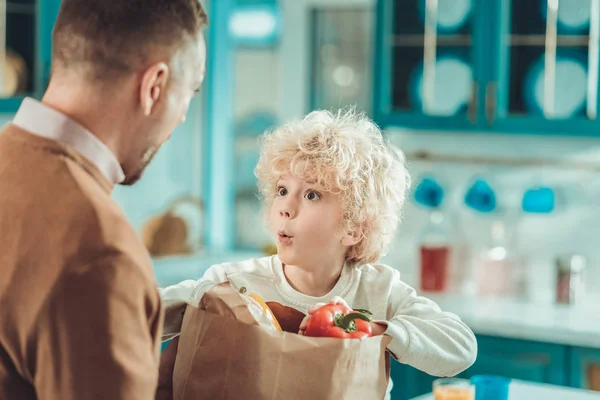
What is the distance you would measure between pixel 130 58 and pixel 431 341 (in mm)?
674

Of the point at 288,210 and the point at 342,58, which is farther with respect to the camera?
the point at 342,58

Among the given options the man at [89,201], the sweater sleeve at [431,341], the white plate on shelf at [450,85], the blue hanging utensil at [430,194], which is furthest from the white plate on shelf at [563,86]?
the man at [89,201]

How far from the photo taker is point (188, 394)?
1298mm

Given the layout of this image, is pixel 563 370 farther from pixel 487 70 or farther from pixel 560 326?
pixel 487 70

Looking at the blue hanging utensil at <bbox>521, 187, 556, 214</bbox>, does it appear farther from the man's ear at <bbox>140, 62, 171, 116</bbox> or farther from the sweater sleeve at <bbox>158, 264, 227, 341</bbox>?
the man's ear at <bbox>140, 62, 171, 116</bbox>

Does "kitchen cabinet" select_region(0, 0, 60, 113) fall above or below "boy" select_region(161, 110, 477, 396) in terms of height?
above

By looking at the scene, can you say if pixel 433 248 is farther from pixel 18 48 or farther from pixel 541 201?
pixel 18 48

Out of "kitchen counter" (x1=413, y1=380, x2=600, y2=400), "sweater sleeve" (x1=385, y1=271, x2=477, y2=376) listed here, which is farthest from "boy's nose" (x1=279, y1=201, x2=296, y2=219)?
"kitchen counter" (x1=413, y1=380, x2=600, y2=400)

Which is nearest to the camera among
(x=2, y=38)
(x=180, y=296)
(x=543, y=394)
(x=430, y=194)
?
(x=180, y=296)

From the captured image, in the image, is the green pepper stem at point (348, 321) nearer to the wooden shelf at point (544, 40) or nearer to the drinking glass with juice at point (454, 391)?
the drinking glass with juice at point (454, 391)

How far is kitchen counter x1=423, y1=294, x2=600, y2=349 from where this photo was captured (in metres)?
3.01

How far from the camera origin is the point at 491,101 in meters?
3.42

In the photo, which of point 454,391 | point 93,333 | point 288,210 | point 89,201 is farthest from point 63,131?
point 454,391

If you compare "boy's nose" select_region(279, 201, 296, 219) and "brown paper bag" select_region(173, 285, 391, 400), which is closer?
"brown paper bag" select_region(173, 285, 391, 400)
